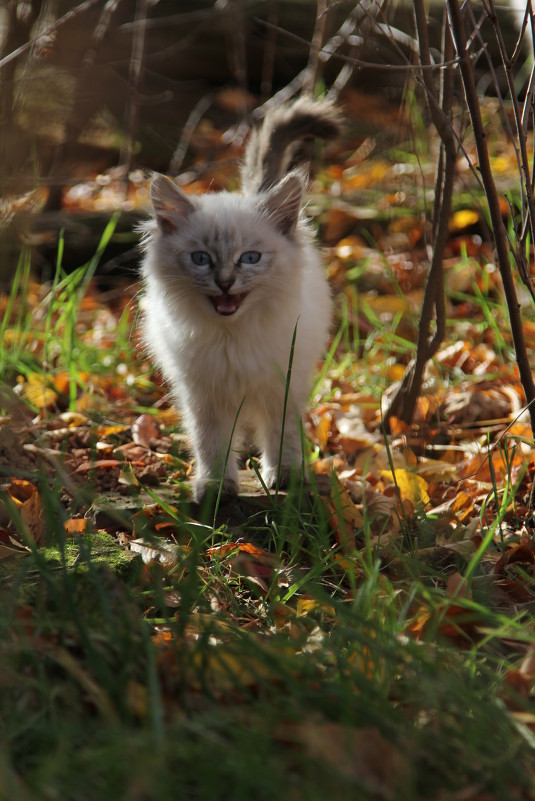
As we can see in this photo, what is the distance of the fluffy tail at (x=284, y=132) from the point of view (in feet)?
12.3

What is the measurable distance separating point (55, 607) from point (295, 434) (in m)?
1.55

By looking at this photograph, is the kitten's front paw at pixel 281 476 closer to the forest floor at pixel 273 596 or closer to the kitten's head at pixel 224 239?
the forest floor at pixel 273 596

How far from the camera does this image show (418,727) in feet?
5.54

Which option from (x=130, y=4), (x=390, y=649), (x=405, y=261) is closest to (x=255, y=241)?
(x=390, y=649)

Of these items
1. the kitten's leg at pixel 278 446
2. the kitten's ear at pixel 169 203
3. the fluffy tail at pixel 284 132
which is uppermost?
the fluffy tail at pixel 284 132

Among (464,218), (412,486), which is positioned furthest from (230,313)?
(464,218)

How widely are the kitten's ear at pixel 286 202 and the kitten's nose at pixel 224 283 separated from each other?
0.39 m

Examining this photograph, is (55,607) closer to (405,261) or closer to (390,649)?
(390,649)

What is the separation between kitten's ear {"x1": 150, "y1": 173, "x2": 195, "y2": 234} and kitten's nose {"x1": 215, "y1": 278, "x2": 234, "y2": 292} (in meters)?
0.39

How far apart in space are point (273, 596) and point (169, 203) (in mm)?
1690

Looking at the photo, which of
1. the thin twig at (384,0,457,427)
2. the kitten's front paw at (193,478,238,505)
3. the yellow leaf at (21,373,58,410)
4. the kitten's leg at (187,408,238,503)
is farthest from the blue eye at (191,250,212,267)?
the yellow leaf at (21,373,58,410)

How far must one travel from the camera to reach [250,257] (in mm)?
3186

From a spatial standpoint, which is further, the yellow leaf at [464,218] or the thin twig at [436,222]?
the yellow leaf at [464,218]

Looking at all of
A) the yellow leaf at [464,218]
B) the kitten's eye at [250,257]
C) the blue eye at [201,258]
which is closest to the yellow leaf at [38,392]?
the blue eye at [201,258]
